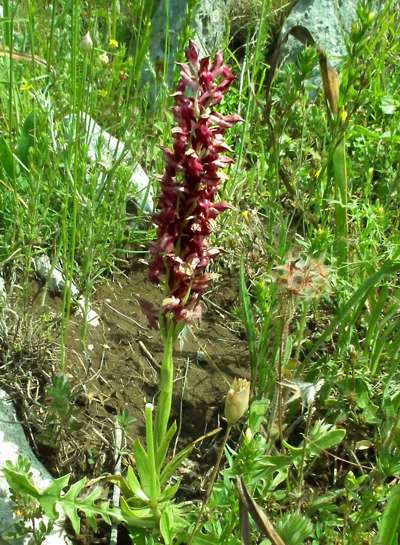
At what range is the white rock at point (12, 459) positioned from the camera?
5.85ft

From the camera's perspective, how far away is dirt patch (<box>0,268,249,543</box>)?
6.48 feet

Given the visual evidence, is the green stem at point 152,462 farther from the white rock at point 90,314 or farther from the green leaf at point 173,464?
the white rock at point 90,314

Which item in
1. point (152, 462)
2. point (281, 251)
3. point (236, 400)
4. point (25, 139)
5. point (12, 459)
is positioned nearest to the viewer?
point (236, 400)

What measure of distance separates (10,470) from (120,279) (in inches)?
37.8

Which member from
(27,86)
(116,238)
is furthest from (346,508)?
(27,86)

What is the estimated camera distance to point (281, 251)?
2.01m

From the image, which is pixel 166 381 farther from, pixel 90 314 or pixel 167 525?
pixel 90 314

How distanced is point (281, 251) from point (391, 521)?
0.76m

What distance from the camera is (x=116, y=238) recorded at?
2404 mm

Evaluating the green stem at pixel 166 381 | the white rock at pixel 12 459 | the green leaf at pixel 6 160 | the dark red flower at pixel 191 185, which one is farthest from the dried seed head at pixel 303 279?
the green leaf at pixel 6 160

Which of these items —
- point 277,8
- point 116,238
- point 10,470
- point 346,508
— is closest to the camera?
point 10,470

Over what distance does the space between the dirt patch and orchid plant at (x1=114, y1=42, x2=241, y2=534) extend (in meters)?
0.23

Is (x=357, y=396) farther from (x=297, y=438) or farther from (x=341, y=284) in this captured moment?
(x=341, y=284)

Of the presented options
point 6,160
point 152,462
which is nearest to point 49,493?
point 152,462
